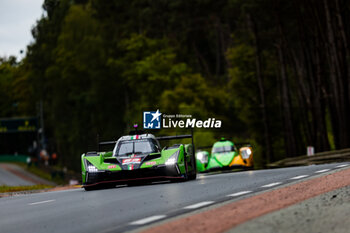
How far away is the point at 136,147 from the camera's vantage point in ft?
64.8

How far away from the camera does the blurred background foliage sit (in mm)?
49656

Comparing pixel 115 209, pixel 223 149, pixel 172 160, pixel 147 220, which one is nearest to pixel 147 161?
A: pixel 172 160

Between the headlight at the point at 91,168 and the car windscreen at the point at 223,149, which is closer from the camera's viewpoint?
the headlight at the point at 91,168

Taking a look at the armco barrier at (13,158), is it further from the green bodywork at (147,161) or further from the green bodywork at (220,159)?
the green bodywork at (147,161)

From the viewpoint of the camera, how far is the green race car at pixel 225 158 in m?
33.1

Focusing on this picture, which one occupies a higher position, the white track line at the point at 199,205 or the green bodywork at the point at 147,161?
the green bodywork at the point at 147,161

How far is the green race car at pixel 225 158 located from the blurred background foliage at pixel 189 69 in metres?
7.26

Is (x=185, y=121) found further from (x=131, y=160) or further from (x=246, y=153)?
(x=131, y=160)

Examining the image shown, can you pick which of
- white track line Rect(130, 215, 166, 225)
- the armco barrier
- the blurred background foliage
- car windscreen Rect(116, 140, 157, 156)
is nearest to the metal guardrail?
the blurred background foliage

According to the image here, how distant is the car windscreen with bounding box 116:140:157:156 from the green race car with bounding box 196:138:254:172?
1341cm

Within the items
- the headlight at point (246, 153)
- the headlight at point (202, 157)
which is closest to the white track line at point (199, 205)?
the headlight at point (246, 153)

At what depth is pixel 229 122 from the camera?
72.3 meters

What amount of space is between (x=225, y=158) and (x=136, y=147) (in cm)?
1408

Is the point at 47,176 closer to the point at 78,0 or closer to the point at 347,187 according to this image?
the point at 78,0
